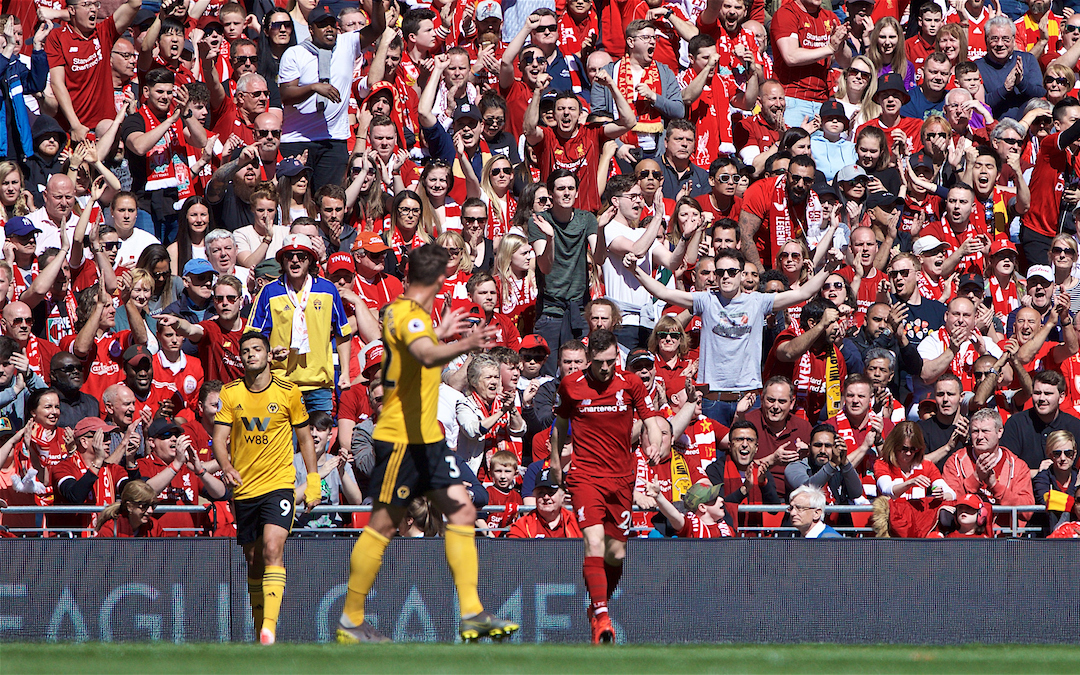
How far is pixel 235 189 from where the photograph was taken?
1414cm

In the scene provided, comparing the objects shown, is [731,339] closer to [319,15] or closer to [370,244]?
[370,244]

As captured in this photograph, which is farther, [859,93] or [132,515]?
[859,93]

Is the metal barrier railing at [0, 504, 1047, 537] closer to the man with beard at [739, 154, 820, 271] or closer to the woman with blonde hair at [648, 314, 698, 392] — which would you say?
the woman with blonde hair at [648, 314, 698, 392]

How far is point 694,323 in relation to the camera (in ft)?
45.1

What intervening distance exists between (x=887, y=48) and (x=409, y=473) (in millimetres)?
10355

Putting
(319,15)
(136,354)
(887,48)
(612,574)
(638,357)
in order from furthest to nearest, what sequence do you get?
(887,48) → (319,15) → (136,354) → (638,357) → (612,574)

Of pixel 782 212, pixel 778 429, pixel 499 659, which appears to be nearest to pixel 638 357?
pixel 778 429

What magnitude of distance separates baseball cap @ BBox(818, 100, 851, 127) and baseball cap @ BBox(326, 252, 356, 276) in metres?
5.71

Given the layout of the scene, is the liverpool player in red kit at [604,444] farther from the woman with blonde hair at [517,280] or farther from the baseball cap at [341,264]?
the baseball cap at [341,264]

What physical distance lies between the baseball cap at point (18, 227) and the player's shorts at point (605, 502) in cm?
620

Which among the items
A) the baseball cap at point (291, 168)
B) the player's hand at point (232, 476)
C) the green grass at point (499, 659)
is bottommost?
the green grass at point (499, 659)

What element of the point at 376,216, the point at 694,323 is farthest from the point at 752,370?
the point at 376,216

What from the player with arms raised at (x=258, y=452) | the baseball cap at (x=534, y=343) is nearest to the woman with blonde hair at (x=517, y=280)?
the baseball cap at (x=534, y=343)

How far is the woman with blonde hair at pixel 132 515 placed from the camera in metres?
11.4
